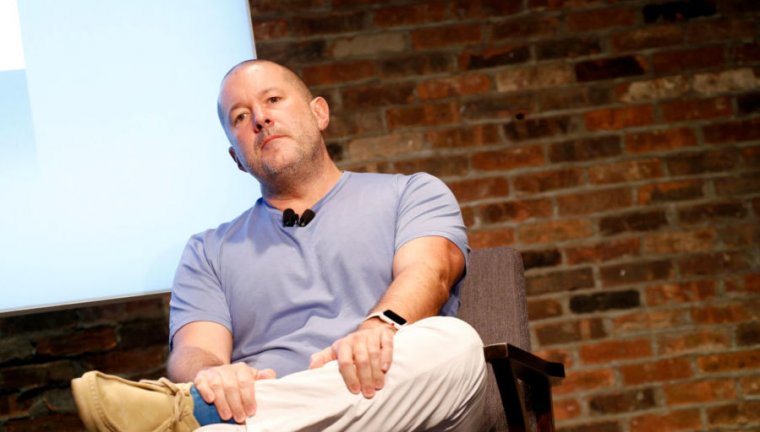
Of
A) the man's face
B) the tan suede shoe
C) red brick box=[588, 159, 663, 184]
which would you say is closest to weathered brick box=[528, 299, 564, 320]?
red brick box=[588, 159, 663, 184]

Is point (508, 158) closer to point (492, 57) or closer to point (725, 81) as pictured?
point (492, 57)

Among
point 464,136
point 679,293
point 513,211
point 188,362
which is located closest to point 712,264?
point 679,293

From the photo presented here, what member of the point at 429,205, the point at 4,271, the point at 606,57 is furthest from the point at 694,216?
the point at 4,271

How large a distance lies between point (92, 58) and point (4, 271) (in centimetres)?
63

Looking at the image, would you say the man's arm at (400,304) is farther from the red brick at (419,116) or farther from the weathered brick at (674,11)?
the weathered brick at (674,11)

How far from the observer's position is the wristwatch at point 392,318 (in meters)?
1.67

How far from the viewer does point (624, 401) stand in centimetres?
281

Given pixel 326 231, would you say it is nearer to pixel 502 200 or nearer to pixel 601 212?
pixel 502 200

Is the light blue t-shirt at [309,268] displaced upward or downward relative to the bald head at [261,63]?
downward

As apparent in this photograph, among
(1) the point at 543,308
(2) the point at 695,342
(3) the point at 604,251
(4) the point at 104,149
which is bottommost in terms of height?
(2) the point at 695,342

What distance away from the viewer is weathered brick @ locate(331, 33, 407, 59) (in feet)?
9.29

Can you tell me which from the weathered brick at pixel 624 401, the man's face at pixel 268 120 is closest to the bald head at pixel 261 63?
the man's face at pixel 268 120

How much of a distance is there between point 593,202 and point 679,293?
1.26 feet

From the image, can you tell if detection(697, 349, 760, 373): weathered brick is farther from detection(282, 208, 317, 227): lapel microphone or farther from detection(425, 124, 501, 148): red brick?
detection(282, 208, 317, 227): lapel microphone
